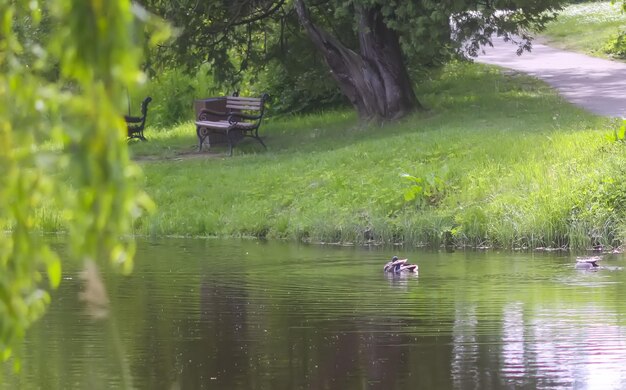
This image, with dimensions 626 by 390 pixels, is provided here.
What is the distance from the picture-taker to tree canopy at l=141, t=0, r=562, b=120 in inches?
987

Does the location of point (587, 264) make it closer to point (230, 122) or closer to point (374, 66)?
point (374, 66)

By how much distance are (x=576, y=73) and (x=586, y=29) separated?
1181cm

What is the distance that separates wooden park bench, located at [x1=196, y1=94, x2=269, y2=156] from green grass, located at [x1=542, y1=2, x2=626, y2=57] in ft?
47.3

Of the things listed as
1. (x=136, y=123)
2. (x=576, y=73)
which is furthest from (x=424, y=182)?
(x=576, y=73)

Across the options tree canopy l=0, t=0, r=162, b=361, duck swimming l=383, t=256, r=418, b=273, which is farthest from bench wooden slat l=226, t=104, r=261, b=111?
tree canopy l=0, t=0, r=162, b=361

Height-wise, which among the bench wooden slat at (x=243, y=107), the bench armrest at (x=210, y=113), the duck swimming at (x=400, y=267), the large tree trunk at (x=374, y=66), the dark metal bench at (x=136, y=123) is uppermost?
the large tree trunk at (x=374, y=66)

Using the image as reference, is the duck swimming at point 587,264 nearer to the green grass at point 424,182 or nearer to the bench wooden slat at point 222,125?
the green grass at point 424,182

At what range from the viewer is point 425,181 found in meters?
21.1

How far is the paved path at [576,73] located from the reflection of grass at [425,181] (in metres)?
0.82

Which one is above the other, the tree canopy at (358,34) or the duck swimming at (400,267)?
the tree canopy at (358,34)

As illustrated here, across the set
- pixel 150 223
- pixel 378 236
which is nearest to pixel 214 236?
pixel 150 223

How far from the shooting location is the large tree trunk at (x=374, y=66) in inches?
1066

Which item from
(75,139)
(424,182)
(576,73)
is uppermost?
(75,139)

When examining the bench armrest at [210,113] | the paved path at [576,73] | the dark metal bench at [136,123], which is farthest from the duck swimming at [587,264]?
the dark metal bench at [136,123]
